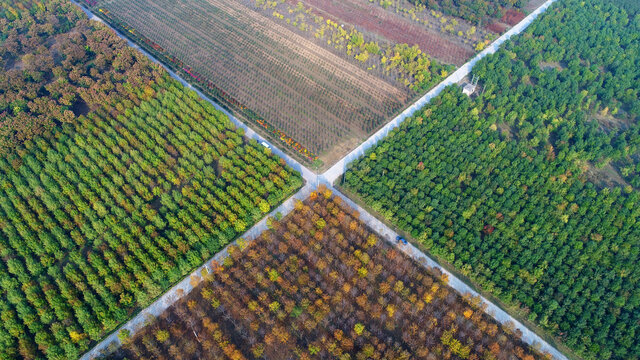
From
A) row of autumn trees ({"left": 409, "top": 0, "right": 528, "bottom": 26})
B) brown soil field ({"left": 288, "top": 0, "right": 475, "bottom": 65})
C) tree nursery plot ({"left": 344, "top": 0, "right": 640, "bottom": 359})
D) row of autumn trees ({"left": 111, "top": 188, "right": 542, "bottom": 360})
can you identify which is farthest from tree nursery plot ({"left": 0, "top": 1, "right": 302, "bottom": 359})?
row of autumn trees ({"left": 409, "top": 0, "right": 528, "bottom": 26})

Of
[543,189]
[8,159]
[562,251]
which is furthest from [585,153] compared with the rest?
[8,159]

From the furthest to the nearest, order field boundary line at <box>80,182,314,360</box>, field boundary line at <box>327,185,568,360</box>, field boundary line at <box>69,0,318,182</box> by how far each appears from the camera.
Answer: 1. field boundary line at <box>69,0,318,182</box>
2. field boundary line at <box>327,185,568,360</box>
3. field boundary line at <box>80,182,314,360</box>

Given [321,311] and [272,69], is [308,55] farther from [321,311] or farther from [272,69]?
[321,311]

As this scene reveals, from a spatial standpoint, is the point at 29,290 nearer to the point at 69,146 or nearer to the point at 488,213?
the point at 69,146

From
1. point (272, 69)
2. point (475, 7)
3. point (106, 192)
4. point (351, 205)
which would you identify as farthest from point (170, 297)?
point (475, 7)

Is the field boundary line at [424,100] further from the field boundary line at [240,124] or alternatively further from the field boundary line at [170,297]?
the field boundary line at [170,297]

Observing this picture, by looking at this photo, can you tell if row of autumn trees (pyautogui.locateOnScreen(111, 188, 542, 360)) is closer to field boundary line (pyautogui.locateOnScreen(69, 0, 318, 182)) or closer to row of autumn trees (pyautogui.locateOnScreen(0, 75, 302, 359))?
row of autumn trees (pyautogui.locateOnScreen(0, 75, 302, 359))

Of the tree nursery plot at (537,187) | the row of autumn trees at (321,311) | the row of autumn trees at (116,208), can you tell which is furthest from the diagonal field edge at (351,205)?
the tree nursery plot at (537,187)
